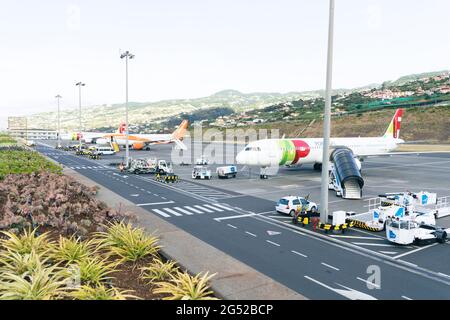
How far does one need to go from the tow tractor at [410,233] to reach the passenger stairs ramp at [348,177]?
41.5 feet

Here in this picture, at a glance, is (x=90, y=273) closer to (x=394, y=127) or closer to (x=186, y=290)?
(x=186, y=290)

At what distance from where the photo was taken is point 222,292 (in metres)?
11.6

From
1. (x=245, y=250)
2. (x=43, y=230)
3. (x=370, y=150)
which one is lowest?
(x=245, y=250)

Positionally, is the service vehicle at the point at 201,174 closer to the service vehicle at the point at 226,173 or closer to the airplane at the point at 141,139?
the service vehicle at the point at 226,173

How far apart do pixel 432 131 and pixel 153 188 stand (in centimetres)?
11805

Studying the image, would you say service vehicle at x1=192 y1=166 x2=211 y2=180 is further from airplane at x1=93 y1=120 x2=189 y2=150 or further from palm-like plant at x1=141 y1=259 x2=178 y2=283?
airplane at x1=93 y1=120 x2=189 y2=150

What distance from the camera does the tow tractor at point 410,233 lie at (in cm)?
1969

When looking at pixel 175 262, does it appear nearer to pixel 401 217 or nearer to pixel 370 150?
pixel 401 217

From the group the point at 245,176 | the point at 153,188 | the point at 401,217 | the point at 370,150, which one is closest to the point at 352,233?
the point at 401,217

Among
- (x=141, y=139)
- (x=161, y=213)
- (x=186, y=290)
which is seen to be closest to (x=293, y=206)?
(x=161, y=213)

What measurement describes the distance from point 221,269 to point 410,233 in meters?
12.0

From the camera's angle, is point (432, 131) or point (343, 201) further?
point (432, 131)
